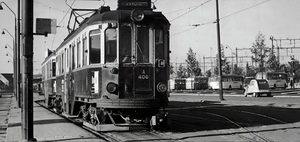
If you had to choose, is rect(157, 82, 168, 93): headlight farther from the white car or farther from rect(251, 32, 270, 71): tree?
rect(251, 32, 270, 71): tree

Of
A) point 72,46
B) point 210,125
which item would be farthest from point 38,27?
point 210,125

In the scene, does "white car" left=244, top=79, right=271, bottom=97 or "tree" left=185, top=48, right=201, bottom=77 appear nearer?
"white car" left=244, top=79, right=271, bottom=97

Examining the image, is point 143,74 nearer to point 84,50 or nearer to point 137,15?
point 137,15

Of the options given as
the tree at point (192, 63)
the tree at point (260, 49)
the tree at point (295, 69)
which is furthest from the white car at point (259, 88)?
the tree at point (295, 69)

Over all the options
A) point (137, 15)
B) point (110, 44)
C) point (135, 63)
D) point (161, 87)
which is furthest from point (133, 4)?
point (161, 87)

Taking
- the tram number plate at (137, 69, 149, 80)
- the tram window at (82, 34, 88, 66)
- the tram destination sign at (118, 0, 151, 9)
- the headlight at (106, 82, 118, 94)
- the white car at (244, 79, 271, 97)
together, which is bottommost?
the white car at (244, 79, 271, 97)

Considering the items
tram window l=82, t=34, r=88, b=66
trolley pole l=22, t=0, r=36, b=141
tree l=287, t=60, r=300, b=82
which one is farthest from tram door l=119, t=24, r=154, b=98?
tree l=287, t=60, r=300, b=82

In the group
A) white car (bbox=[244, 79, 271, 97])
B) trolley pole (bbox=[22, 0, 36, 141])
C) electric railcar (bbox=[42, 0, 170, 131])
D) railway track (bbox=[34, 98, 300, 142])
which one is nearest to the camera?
trolley pole (bbox=[22, 0, 36, 141])

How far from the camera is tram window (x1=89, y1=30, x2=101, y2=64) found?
10.5m

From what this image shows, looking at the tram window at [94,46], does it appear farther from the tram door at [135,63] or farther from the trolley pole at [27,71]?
the trolley pole at [27,71]

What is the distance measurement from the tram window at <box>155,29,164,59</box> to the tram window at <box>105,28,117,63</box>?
3.73 feet

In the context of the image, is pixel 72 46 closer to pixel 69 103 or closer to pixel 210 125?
pixel 69 103

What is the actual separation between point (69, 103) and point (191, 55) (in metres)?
59.2

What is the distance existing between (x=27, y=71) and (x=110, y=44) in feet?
8.42
